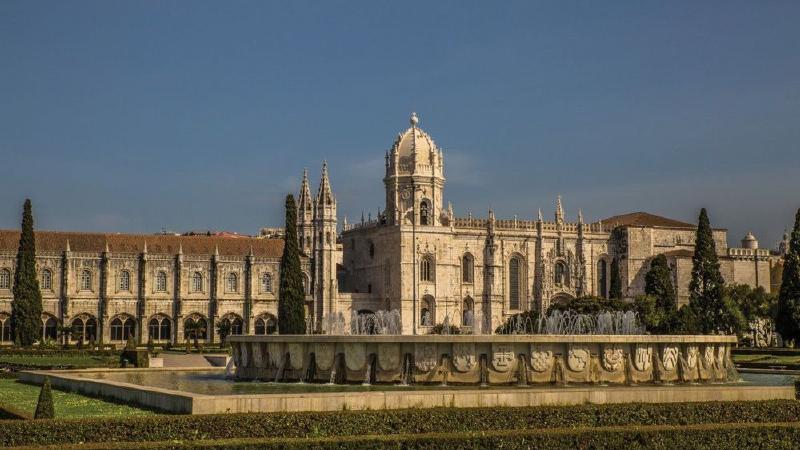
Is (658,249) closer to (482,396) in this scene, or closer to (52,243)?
(52,243)

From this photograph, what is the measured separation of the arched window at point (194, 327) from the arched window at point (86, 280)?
6.34 meters

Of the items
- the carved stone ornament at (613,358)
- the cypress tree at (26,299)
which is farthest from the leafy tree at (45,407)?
the cypress tree at (26,299)

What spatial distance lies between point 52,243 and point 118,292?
523cm

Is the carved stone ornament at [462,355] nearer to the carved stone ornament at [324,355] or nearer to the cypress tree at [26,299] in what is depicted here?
the carved stone ornament at [324,355]

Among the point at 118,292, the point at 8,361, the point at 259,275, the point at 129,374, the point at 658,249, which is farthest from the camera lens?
the point at 658,249

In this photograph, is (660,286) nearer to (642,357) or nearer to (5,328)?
(642,357)

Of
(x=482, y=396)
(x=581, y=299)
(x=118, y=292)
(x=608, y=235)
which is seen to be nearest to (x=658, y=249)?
(x=608, y=235)

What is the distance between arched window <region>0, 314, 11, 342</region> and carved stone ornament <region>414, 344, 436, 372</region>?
4463 cm

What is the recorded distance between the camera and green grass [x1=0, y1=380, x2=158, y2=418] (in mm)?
20891

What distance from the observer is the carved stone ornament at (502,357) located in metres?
25.6

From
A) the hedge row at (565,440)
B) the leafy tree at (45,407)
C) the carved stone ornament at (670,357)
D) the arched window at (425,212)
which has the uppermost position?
the arched window at (425,212)

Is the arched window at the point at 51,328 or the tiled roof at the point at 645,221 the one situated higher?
the tiled roof at the point at 645,221

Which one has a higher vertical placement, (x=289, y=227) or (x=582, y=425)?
(x=289, y=227)

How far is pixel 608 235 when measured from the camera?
7956 centimetres
